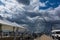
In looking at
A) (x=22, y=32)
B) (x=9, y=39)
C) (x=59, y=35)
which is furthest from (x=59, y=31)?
(x=9, y=39)

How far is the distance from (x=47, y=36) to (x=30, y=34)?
3.14 metres

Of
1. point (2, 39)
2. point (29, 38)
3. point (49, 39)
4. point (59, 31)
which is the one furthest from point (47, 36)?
point (59, 31)

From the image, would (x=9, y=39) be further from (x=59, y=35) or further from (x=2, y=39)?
(x=59, y=35)

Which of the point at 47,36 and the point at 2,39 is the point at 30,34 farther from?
the point at 2,39

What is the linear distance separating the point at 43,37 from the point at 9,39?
4417mm

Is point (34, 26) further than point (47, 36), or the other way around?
point (34, 26)

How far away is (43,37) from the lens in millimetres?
20203

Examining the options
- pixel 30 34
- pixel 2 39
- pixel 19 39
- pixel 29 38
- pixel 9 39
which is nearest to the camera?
pixel 2 39

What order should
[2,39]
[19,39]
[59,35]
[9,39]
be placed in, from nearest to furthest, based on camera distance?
[2,39]
[9,39]
[19,39]
[59,35]

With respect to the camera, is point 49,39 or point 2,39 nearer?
point 2,39

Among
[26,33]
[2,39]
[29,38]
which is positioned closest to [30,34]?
[26,33]

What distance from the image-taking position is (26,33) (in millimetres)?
23016

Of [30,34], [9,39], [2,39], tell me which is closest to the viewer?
[2,39]

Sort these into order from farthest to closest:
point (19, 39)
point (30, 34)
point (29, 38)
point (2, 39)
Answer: point (30, 34) → point (29, 38) → point (19, 39) → point (2, 39)
